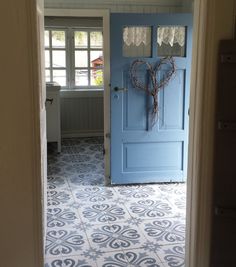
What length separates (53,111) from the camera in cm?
575

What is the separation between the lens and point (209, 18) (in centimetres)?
210

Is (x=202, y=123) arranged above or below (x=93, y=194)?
above

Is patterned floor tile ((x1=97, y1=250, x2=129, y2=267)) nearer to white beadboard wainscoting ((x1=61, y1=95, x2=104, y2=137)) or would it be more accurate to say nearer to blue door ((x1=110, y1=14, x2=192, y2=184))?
blue door ((x1=110, y1=14, x2=192, y2=184))

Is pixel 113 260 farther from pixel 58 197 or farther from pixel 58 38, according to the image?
pixel 58 38

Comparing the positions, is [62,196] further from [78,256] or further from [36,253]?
[36,253]

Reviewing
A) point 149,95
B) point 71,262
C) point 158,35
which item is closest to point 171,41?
point 158,35

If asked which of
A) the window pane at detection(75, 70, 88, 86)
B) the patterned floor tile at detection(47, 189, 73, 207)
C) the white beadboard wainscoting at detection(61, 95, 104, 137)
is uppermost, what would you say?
the window pane at detection(75, 70, 88, 86)

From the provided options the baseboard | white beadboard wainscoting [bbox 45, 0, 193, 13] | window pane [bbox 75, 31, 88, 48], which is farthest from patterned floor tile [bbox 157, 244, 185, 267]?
window pane [bbox 75, 31, 88, 48]

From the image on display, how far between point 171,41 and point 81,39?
9.32 feet

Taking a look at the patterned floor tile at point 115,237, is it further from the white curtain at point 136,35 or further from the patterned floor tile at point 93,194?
the white curtain at point 136,35

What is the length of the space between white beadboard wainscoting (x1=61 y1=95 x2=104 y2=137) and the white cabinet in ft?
3.04

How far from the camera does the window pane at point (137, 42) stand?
422cm

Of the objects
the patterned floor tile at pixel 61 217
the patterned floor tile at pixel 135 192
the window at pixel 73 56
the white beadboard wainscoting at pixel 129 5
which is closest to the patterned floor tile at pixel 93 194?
the patterned floor tile at pixel 135 192

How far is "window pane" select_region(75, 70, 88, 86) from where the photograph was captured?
22.6 feet
